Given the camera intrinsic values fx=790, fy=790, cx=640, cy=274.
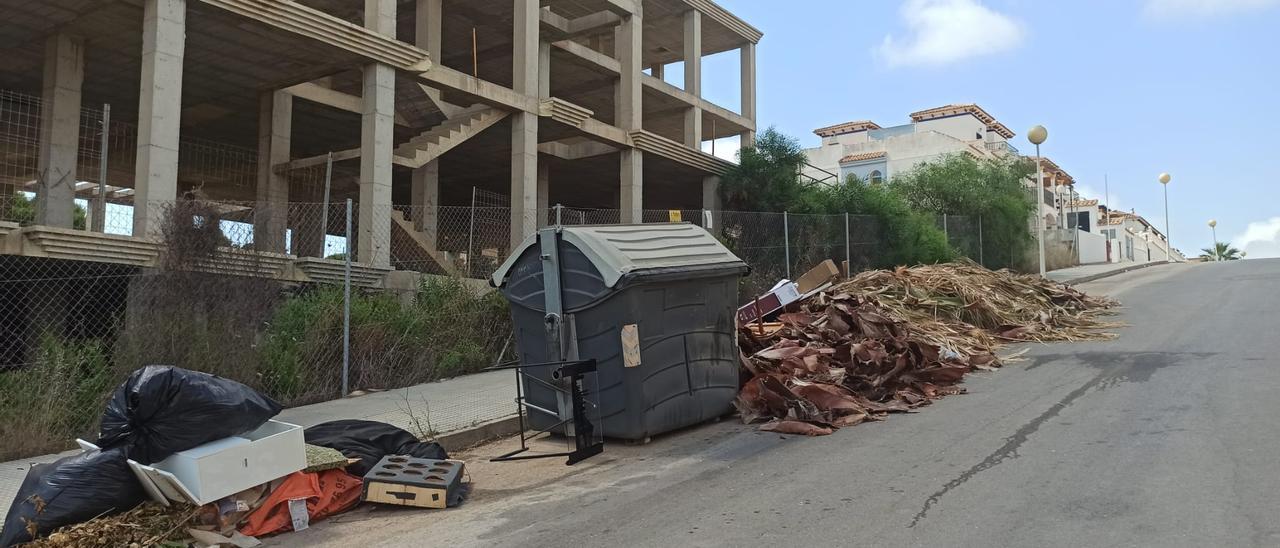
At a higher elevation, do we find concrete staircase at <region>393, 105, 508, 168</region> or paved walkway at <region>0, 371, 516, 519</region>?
concrete staircase at <region>393, 105, 508, 168</region>

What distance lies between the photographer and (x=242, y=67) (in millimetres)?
15000

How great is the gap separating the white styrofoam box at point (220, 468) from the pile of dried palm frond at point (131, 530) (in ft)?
0.27

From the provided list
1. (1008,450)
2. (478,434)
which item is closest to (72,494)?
(478,434)

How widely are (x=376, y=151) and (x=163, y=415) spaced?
10.2 m

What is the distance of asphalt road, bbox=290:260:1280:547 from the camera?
13.5ft

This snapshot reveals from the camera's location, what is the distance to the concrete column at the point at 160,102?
1102 centimetres

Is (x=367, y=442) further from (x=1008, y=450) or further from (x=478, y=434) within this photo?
(x=1008, y=450)

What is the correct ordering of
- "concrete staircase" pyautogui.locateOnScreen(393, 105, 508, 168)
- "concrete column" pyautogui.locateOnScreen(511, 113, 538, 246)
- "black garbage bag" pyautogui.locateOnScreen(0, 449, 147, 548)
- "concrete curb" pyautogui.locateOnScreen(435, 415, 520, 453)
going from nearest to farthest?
"black garbage bag" pyautogui.locateOnScreen(0, 449, 147, 548) → "concrete curb" pyautogui.locateOnScreen(435, 415, 520, 453) → "concrete column" pyautogui.locateOnScreen(511, 113, 538, 246) → "concrete staircase" pyautogui.locateOnScreen(393, 105, 508, 168)

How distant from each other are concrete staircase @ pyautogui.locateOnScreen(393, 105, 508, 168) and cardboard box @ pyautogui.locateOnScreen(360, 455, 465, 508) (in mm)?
12942

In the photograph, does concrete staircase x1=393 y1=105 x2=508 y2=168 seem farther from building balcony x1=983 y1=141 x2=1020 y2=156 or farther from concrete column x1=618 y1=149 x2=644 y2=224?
building balcony x1=983 y1=141 x2=1020 y2=156

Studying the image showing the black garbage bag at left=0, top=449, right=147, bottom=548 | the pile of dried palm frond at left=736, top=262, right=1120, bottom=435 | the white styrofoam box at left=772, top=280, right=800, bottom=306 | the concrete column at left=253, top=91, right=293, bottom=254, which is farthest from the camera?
the concrete column at left=253, top=91, right=293, bottom=254

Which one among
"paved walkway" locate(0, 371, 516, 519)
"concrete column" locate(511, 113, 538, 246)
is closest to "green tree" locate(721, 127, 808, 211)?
"concrete column" locate(511, 113, 538, 246)

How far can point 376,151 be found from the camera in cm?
1424

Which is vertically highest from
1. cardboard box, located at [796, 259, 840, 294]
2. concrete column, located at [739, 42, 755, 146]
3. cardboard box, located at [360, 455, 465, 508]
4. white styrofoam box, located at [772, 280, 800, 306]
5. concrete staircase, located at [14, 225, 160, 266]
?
concrete column, located at [739, 42, 755, 146]
